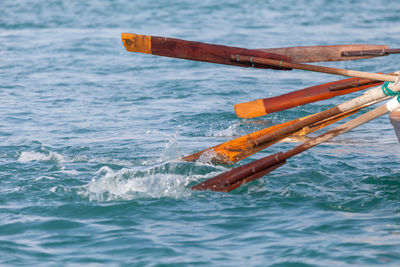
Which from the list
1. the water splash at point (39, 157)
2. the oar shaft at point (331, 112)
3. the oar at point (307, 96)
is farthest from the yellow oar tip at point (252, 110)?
the water splash at point (39, 157)

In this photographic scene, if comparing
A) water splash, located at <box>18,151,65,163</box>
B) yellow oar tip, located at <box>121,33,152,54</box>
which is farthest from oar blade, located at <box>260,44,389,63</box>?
water splash, located at <box>18,151,65,163</box>

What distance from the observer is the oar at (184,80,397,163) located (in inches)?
264

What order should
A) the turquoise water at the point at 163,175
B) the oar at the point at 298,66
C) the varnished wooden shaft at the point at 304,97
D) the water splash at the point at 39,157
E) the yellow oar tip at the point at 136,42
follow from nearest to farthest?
the turquoise water at the point at 163,175, the yellow oar tip at the point at 136,42, the oar at the point at 298,66, the varnished wooden shaft at the point at 304,97, the water splash at the point at 39,157

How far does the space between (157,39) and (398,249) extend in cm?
Answer: 295

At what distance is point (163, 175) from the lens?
6.94 m

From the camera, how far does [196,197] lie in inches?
258

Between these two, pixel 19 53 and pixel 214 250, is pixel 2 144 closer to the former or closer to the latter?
pixel 214 250

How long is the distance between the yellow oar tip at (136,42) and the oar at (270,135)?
66.4 inches

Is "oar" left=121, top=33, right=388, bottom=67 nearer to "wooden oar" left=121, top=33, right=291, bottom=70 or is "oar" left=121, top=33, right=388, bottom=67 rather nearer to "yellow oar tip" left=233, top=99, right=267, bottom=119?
"wooden oar" left=121, top=33, right=291, bottom=70

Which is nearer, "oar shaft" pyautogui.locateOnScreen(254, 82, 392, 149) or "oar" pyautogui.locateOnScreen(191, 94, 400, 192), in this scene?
"oar" pyautogui.locateOnScreen(191, 94, 400, 192)

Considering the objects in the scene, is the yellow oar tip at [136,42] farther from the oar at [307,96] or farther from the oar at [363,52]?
the oar at [363,52]

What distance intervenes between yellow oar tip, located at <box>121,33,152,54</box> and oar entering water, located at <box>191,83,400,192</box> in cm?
153

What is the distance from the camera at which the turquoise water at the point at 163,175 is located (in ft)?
17.8

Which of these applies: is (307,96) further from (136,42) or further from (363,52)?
(136,42)
